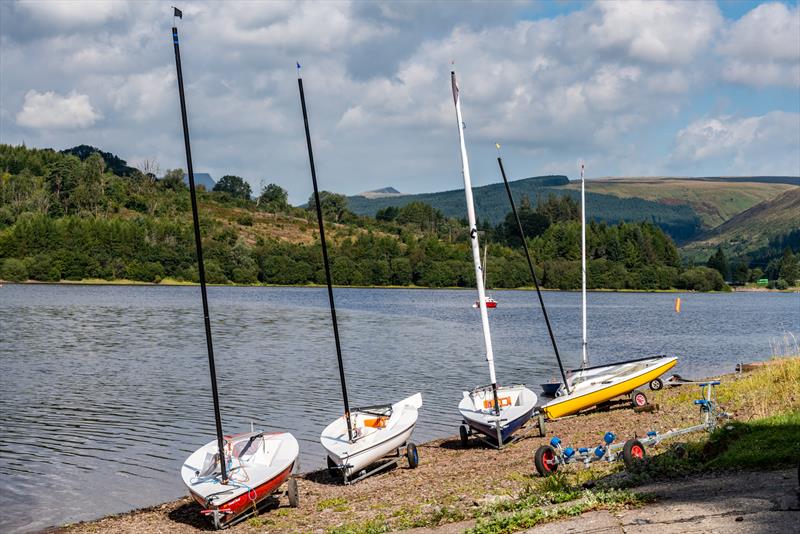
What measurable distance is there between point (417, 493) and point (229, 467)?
174 inches

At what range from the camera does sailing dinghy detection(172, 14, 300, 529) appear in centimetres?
1856

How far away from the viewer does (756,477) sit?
14250 mm

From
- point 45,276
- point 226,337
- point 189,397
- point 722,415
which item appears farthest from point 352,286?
point 722,415

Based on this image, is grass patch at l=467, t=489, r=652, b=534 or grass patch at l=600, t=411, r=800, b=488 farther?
grass patch at l=600, t=411, r=800, b=488

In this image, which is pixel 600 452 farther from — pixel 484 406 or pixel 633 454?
pixel 484 406

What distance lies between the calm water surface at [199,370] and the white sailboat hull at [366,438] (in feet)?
6.83

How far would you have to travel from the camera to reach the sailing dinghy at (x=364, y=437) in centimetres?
2252

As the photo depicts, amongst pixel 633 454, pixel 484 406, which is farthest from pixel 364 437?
pixel 633 454

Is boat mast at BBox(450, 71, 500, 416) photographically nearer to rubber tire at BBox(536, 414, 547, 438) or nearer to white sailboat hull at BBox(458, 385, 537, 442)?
white sailboat hull at BBox(458, 385, 537, 442)

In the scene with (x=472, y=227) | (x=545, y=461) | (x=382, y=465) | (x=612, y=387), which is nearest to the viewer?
(x=545, y=461)

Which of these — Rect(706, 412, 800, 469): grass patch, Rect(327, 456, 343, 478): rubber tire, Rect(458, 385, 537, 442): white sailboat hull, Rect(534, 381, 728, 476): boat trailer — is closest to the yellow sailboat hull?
Rect(458, 385, 537, 442): white sailboat hull

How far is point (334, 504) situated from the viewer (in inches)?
774

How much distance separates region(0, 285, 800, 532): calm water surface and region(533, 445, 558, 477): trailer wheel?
367 inches

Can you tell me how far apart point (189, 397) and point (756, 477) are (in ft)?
92.2
